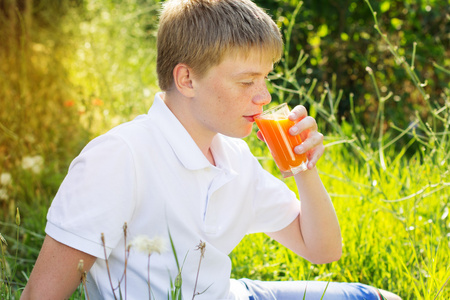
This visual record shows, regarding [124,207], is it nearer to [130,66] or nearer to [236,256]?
[236,256]

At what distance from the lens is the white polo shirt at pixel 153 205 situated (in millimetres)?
1438

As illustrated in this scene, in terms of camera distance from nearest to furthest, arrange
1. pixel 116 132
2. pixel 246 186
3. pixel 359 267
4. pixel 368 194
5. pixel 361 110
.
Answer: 1. pixel 116 132
2. pixel 246 186
3. pixel 359 267
4. pixel 368 194
5. pixel 361 110

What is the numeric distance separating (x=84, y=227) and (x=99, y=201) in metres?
0.07

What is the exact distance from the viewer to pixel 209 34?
66.2 inches

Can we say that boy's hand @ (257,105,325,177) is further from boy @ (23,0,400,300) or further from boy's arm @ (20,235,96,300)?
boy's arm @ (20,235,96,300)

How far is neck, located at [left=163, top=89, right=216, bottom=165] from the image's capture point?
172 centimetres

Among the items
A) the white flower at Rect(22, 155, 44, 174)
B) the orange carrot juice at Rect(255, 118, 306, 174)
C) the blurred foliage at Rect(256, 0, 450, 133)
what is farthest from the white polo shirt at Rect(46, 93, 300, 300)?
the blurred foliage at Rect(256, 0, 450, 133)

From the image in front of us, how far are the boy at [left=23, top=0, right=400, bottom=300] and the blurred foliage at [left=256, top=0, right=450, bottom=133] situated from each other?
100 inches

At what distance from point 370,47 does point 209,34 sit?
3.29 metres

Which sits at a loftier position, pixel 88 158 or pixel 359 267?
pixel 88 158

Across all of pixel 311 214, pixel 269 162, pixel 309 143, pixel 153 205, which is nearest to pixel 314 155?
pixel 309 143

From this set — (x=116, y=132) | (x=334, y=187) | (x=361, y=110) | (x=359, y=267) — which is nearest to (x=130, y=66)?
(x=361, y=110)

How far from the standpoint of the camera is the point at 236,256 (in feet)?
7.89

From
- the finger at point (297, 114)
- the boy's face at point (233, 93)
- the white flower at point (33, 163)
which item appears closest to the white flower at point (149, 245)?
the boy's face at point (233, 93)
